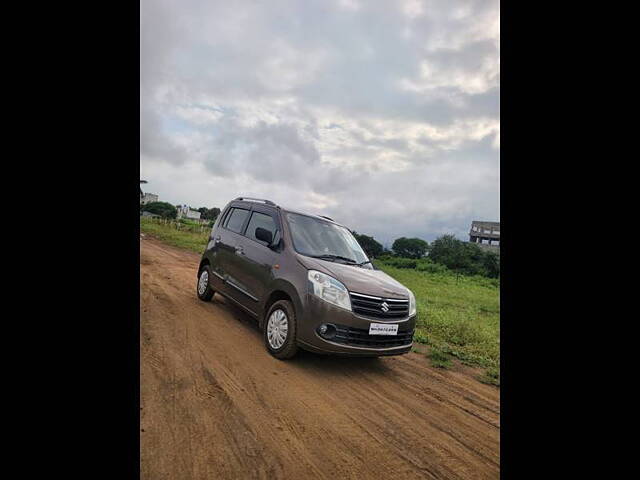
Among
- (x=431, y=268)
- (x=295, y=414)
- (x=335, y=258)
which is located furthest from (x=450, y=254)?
(x=295, y=414)

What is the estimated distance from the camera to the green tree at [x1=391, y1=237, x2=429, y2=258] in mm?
33459

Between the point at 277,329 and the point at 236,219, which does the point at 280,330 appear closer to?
the point at 277,329

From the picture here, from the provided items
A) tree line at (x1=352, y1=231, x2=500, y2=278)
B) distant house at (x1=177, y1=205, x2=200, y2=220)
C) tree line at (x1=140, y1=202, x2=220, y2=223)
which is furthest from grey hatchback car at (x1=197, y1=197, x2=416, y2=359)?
distant house at (x1=177, y1=205, x2=200, y2=220)

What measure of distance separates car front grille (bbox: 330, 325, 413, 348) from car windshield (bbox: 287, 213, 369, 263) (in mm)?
1111

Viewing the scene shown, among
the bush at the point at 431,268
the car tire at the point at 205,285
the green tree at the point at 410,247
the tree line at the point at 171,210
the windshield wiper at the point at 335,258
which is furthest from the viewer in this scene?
the tree line at the point at 171,210

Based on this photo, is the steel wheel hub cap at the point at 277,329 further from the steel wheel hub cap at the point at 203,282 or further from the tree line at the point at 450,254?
the tree line at the point at 450,254

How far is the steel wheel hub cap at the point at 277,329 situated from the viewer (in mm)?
4016

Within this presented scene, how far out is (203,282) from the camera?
241 inches

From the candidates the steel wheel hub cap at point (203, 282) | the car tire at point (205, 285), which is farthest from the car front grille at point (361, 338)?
→ the steel wheel hub cap at point (203, 282)

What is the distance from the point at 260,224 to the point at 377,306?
86.9 inches

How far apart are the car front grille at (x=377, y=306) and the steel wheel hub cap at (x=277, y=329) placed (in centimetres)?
85
